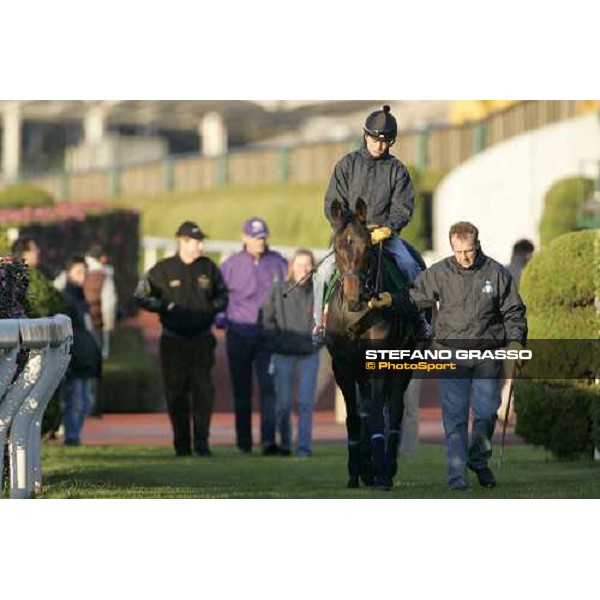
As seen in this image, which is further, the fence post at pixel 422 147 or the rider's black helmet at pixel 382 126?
the fence post at pixel 422 147

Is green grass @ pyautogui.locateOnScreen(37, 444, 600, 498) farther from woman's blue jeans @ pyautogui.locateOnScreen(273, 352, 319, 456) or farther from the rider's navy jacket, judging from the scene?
A: the rider's navy jacket

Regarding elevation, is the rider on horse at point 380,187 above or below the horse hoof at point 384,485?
above

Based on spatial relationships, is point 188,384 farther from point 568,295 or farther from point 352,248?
point 352,248

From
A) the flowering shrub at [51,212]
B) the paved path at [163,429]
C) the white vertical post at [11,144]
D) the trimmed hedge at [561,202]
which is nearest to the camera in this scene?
the paved path at [163,429]

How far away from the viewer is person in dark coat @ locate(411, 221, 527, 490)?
502 inches

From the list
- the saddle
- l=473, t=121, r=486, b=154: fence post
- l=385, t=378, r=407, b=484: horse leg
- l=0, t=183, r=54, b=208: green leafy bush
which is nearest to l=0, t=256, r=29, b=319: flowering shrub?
the saddle

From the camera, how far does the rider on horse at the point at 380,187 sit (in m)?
12.9

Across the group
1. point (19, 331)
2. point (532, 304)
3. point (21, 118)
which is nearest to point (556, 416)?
point (532, 304)

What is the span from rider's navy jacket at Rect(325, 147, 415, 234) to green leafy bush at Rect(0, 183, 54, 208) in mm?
10671

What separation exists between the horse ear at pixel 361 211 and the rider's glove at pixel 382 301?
0.48 meters

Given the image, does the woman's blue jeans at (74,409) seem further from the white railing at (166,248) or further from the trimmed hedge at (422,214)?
the white railing at (166,248)

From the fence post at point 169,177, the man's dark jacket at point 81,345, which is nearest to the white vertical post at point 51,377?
the man's dark jacket at point 81,345

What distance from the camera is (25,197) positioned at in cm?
2381

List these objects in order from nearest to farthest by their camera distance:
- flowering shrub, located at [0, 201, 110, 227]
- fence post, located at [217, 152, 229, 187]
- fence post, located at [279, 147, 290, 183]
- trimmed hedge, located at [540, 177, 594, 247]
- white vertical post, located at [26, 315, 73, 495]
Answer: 1. white vertical post, located at [26, 315, 73, 495]
2. trimmed hedge, located at [540, 177, 594, 247]
3. fence post, located at [279, 147, 290, 183]
4. flowering shrub, located at [0, 201, 110, 227]
5. fence post, located at [217, 152, 229, 187]
